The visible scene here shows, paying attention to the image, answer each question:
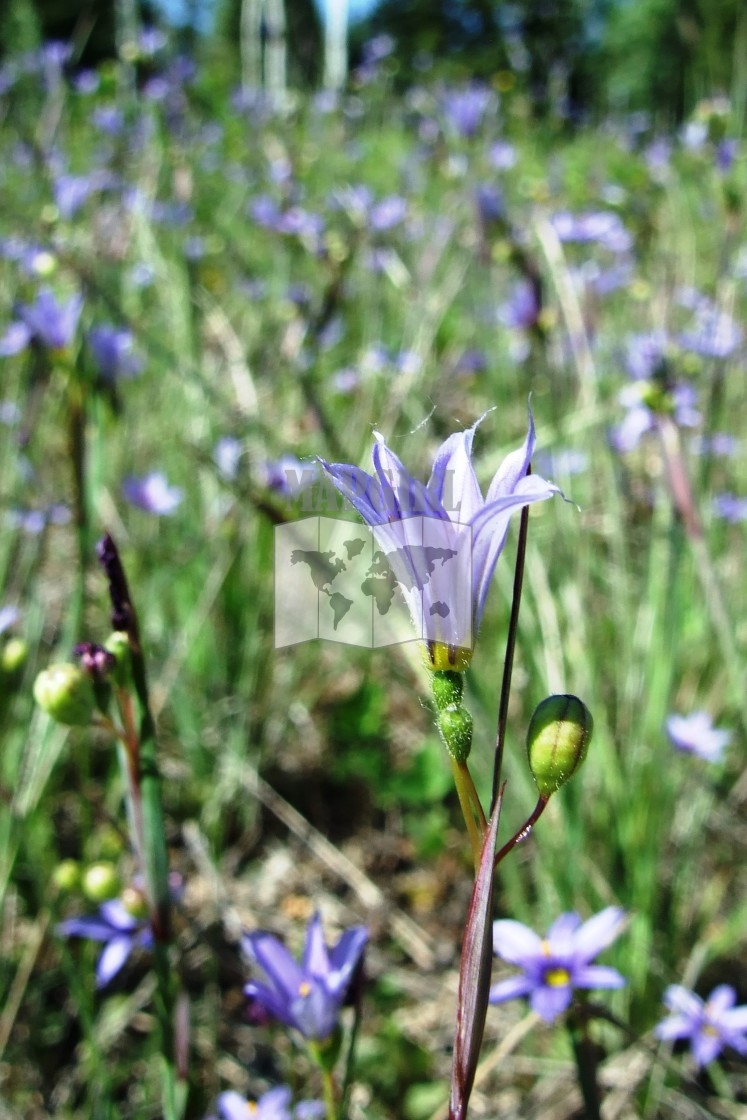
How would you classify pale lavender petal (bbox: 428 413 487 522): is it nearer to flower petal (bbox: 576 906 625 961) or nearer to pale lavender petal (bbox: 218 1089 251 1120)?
flower petal (bbox: 576 906 625 961)

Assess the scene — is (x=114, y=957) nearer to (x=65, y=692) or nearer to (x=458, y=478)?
(x=65, y=692)

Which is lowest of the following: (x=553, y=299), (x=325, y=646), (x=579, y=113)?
(x=325, y=646)

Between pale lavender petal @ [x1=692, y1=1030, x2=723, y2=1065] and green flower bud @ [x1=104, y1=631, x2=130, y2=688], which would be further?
pale lavender petal @ [x1=692, y1=1030, x2=723, y2=1065]

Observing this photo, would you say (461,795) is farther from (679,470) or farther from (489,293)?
(489,293)

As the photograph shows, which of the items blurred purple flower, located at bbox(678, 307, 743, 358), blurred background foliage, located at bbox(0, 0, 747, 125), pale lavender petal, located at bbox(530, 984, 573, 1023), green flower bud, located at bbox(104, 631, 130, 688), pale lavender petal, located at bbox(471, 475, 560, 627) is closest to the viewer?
pale lavender petal, located at bbox(471, 475, 560, 627)

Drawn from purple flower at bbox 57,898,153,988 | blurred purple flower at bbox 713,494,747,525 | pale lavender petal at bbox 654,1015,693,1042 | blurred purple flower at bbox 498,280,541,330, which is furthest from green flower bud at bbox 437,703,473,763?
blurred purple flower at bbox 713,494,747,525

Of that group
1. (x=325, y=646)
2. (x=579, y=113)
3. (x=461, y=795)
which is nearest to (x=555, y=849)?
(x=461, y=795)

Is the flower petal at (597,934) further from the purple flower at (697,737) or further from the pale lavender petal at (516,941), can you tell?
the purple flower at (697,737)
